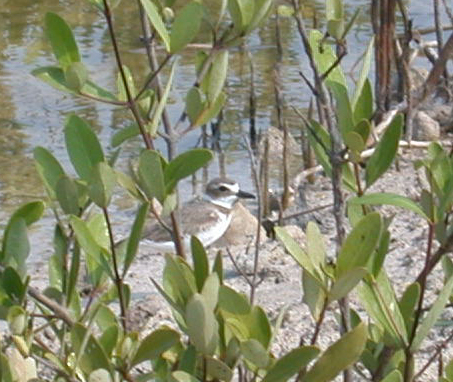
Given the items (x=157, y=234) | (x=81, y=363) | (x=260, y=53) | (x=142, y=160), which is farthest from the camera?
(x=260, y=53)

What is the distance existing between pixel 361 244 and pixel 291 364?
221mm

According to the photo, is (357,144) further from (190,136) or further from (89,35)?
(89,35)

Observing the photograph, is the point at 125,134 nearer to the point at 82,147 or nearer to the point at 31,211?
the point at 82,147

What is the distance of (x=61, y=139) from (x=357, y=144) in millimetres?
5877

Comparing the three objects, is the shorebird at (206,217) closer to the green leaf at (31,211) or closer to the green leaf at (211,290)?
the green leaf at (31,211)

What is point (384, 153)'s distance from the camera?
229cm

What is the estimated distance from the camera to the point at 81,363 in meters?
2.00

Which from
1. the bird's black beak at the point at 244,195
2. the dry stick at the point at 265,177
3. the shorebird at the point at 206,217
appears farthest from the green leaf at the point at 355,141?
the bird's black beak at the point at 244,195

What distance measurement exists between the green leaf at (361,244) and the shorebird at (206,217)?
3984mm

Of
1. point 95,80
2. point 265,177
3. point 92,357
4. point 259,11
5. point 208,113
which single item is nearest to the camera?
point 92,357

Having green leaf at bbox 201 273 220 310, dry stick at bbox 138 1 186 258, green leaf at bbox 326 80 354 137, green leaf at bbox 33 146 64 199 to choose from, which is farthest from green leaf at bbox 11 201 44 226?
green leaf at bbox 326 80 354 137

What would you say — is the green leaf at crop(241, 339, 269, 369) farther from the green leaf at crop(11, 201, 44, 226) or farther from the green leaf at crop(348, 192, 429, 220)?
the green leaf at crop(11, 201, 44, 226)

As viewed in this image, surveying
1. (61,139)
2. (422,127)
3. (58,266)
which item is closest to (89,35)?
(61,139)

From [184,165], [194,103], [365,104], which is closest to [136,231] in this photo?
[184,165]
